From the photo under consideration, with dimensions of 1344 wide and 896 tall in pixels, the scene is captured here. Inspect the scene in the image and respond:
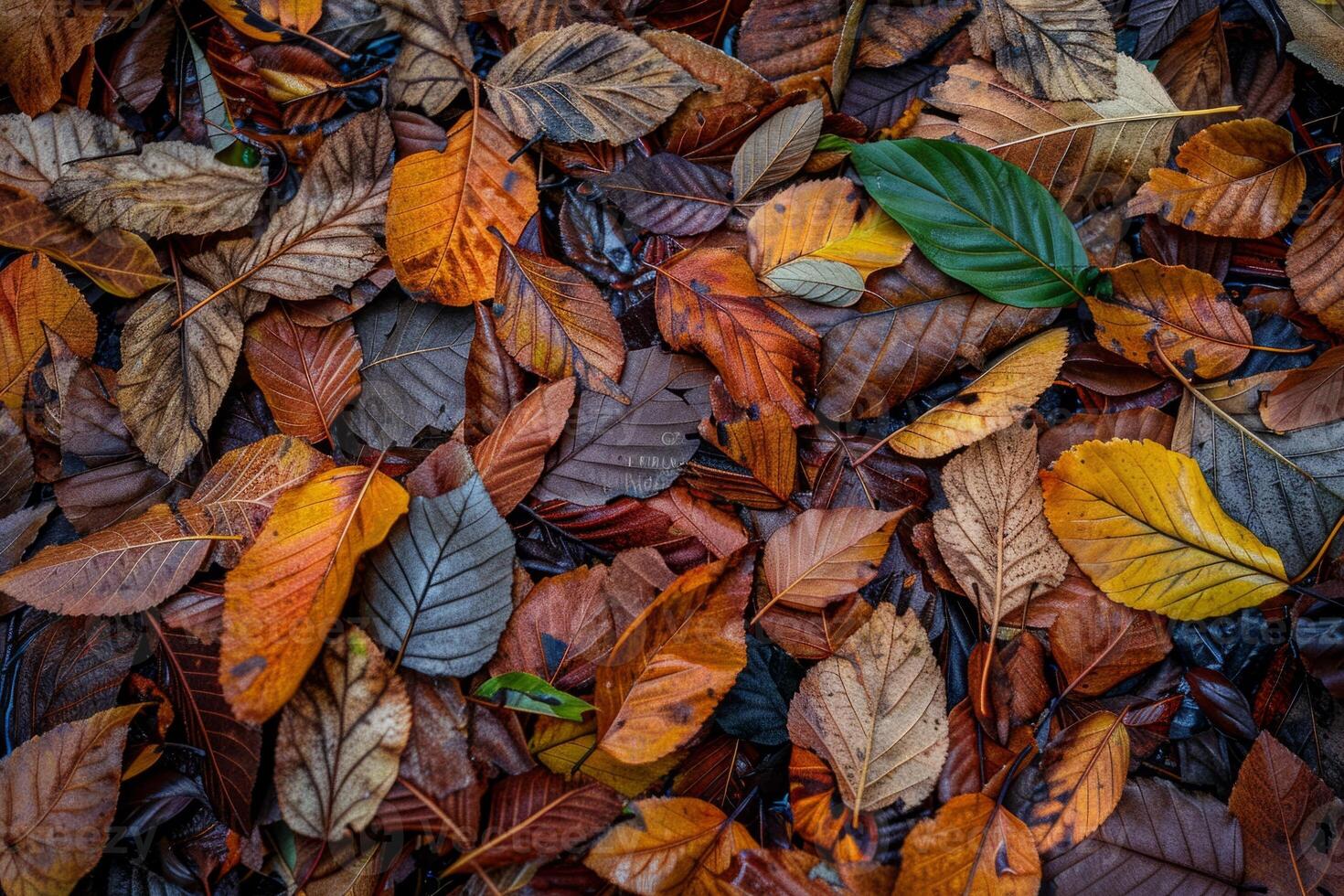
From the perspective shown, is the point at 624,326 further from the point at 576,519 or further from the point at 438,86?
the point at 438,86

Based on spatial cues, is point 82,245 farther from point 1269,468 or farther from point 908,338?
point 1269,468

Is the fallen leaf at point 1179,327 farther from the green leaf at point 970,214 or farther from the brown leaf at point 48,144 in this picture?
the brown leaf at point 48,144

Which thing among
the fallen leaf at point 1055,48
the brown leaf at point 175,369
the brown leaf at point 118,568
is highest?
the fallen leaf at point 1055,48

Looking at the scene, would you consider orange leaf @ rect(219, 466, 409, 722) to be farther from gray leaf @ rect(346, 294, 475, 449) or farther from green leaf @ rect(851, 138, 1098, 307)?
green leaf @ rect(851, 138, 1098, 307)

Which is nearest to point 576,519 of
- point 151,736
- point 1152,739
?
point 151,736

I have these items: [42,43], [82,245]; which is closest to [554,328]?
[82,245]

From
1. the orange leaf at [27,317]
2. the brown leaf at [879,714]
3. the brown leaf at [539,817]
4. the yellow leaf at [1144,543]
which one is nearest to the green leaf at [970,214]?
the yellow leaf at [1144,543]
